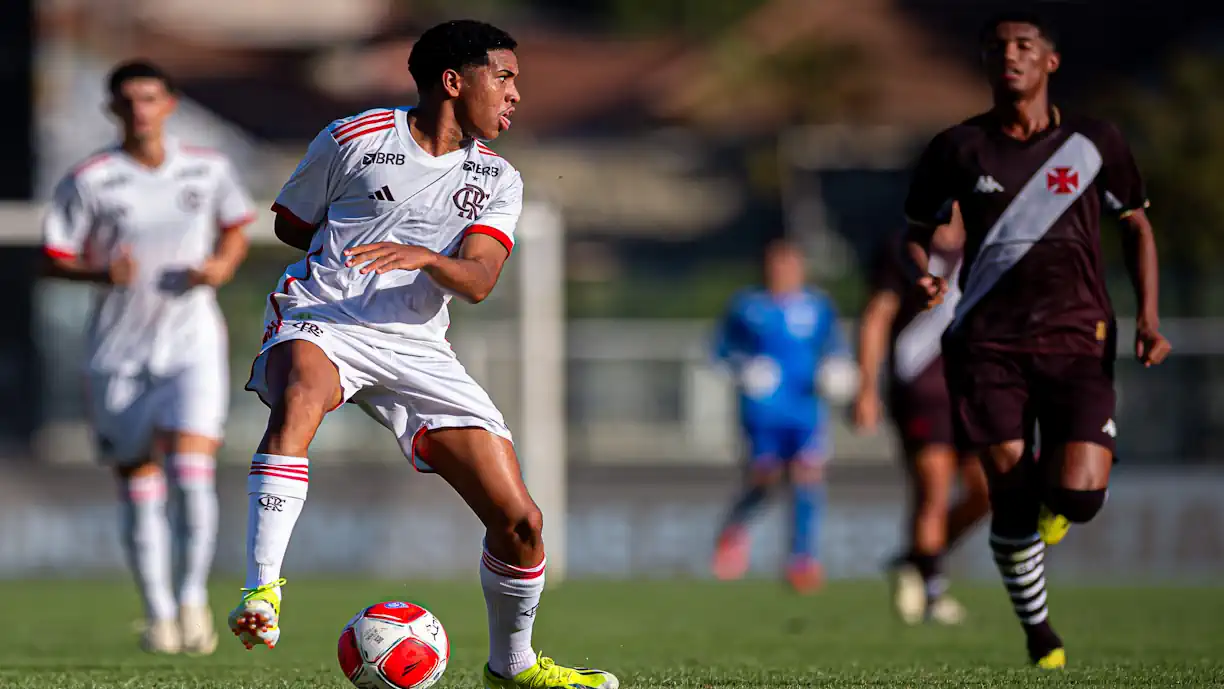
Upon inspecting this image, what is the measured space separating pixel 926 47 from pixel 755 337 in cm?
2871

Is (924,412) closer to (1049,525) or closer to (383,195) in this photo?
(1049,525)

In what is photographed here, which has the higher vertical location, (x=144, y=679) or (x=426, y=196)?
(x=426, y=196)

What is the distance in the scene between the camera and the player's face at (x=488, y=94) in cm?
584

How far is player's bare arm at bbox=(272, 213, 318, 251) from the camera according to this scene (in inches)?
234

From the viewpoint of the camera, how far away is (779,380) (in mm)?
13422

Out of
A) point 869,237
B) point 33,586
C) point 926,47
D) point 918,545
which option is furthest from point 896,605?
point 926,47

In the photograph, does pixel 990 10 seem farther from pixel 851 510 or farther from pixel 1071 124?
pixel 1071 124

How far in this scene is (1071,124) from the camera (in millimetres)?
6906

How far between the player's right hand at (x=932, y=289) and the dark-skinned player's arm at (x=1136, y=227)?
28.7 inches

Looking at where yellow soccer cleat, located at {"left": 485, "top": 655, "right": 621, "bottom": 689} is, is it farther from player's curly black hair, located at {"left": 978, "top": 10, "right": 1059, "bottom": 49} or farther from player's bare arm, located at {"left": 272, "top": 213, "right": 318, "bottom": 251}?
player's curly black hair, located at {"left": 978, "top": 10, "right": 1059, "bottom": 49}

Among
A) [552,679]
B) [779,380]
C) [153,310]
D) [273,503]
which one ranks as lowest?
[552,679]

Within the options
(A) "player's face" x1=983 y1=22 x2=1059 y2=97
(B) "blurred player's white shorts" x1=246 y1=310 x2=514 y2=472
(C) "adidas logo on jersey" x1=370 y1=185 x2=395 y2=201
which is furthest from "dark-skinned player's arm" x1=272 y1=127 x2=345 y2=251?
(A) "player's face" x1=983 y1=22 x2=1059 y2=97

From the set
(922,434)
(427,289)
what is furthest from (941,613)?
(427,289)

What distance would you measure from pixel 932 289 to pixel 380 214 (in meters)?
2.06
